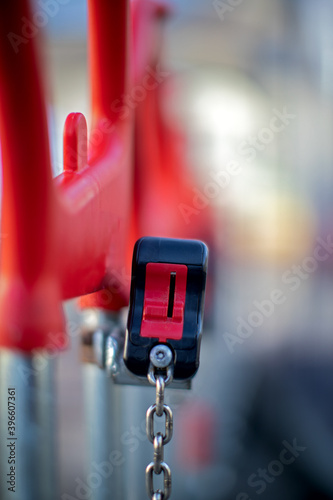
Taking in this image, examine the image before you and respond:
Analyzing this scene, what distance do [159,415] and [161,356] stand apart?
46mm

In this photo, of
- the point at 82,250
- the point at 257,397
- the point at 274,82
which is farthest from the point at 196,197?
the point at 257,397

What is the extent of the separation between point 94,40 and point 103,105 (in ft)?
0.23

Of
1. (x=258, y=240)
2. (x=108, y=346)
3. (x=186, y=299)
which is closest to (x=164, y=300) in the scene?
(x=186, y=299)

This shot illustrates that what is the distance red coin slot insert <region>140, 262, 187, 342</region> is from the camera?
449mm

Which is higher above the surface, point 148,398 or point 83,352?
point 83,352

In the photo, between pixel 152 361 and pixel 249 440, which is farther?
pixel 249 440

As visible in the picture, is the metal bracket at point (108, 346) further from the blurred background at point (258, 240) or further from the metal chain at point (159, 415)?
the blurred background at point (258, 240)

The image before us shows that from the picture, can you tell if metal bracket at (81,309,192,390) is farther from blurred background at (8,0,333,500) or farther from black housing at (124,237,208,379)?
blurred background at (8,0,333,500)

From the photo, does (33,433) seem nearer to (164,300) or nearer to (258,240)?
(164,300)

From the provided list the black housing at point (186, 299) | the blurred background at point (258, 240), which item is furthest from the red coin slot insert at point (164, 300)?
the blurred background at point (258, 240)

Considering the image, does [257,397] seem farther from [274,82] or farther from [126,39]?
[126,39]

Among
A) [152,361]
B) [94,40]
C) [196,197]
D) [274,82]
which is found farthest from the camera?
[274,82]

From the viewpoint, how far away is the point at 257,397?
1.84 m

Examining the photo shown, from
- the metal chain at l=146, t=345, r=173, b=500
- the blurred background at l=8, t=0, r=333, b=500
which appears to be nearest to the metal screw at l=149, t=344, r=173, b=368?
the metal chain at l=146, t=345, r=173, b=500
